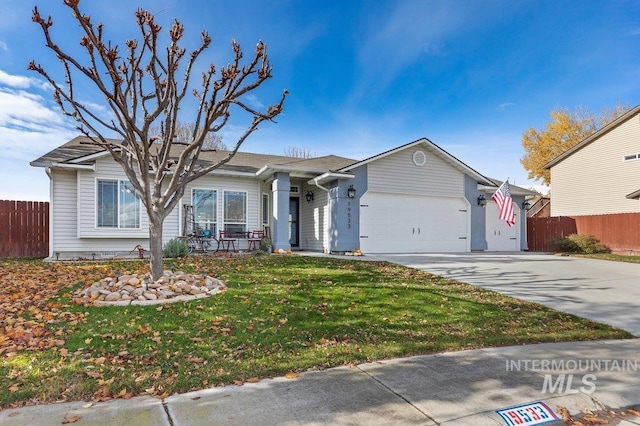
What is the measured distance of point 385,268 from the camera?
9.04 m

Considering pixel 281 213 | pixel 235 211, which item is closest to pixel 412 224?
pixel 281 213

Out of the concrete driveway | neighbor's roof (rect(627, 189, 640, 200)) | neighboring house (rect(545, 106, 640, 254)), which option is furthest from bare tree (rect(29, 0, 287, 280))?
neighbor's roof (rect(627, 189, 640, 200))

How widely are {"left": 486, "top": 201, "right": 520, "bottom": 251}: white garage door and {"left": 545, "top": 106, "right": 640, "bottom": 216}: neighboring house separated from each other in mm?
6210

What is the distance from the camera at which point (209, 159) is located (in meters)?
15.0

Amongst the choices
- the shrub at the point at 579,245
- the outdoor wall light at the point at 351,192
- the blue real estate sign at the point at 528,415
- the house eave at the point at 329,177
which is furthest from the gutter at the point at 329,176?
the shrub at the point at 579,245

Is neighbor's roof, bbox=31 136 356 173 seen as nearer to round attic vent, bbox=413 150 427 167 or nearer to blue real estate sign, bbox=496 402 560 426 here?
round attic vent, bbox=413 150 427 167

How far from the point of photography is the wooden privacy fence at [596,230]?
54.6ft

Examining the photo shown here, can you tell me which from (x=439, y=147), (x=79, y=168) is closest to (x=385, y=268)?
(x=439, y=147)

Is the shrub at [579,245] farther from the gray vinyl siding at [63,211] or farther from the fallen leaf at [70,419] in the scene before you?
the gray vinyl siding at [63,211]

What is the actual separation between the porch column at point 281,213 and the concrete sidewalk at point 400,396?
9281 millimetres

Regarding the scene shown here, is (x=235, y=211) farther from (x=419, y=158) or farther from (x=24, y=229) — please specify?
(x=419, y=158)

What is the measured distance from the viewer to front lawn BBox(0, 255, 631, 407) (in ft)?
10.5

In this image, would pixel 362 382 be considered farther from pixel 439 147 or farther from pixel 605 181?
pixel 605 181

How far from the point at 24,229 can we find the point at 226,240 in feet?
22.8
